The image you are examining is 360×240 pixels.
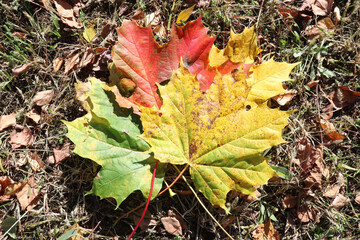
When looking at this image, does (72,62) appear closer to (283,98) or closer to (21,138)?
(21,138)

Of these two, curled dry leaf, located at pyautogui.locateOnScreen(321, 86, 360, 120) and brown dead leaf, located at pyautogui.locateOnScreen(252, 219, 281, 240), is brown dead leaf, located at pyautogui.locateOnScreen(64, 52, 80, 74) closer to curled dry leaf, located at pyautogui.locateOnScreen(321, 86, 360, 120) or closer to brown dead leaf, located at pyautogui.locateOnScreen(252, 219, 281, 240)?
→ brown dead leaf, located at pyautogui.locateOnScreen(252, 219, 281, 240)

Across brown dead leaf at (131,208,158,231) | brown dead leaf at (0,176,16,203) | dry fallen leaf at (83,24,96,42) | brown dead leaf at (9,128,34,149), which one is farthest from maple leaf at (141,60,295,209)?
brown dead leaf at (0,176,16,203)

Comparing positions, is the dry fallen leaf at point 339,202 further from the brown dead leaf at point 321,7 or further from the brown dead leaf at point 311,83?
the brown dead leaf at point 321,7

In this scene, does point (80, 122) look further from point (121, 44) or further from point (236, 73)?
point (236, 73)

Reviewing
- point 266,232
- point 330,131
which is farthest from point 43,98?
point 330,131

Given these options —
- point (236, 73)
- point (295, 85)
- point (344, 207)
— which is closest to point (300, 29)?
point (295, 85)
